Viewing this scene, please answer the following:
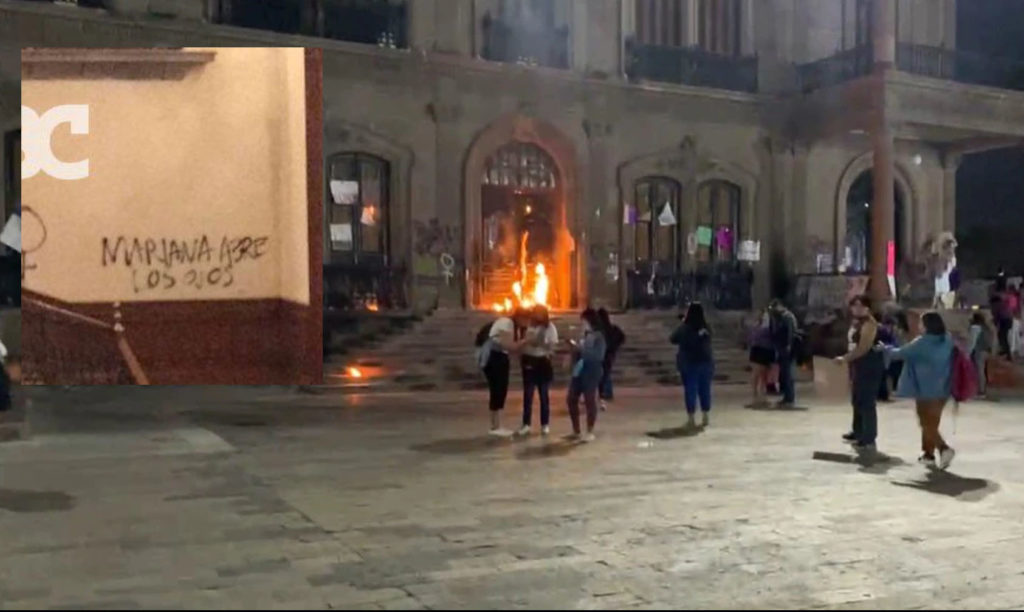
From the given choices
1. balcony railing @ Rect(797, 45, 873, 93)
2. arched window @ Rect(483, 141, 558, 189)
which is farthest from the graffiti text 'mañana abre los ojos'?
balcony railing @ Rect(797, 45, 873, 93)

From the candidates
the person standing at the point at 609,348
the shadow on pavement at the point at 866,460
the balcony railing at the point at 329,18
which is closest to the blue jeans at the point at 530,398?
the person standing at the point at 609,348

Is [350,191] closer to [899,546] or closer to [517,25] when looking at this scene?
[517,25]

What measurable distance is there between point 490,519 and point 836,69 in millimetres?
19430

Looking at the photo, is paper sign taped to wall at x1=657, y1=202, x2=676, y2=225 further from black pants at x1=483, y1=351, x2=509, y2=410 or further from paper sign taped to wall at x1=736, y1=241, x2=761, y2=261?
black pants at x1=483, y1=351, x2=509, y2=410

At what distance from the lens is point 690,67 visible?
23766 millimetres

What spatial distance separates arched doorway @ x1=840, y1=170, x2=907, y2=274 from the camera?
26219mm

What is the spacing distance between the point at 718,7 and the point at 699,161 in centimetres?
376

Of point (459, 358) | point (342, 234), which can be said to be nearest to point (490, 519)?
point (459, 358)

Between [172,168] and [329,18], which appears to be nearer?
[172,168]

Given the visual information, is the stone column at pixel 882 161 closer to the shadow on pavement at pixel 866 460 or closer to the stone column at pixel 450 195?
the stone column at pixel 450 195

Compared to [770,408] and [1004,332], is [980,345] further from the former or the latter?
[770,408]

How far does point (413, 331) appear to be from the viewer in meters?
18.7

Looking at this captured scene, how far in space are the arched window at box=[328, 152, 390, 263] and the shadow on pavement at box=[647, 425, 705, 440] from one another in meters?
9.53

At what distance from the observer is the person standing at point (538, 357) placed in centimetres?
A: 1155
